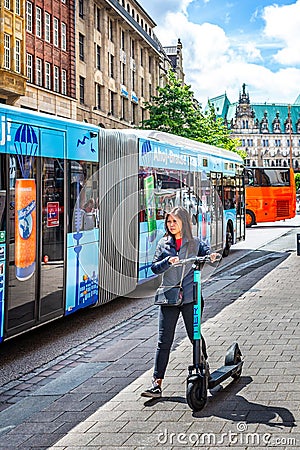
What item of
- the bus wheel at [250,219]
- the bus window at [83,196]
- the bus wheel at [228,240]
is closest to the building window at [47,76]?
the bus wheel at [250,219]

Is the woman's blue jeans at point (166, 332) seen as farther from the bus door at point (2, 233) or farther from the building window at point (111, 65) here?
the building window at point (111, 65)

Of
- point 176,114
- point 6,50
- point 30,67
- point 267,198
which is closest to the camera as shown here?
point 6,50

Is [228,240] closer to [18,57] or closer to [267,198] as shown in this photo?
[267,198]

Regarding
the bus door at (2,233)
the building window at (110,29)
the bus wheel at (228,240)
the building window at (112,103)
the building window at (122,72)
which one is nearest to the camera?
the bus door at (2,233)

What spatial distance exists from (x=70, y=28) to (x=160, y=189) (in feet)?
123

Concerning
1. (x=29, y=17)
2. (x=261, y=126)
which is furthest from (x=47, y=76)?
(x=261, y=126)

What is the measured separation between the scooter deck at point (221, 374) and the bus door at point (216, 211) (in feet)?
41.4

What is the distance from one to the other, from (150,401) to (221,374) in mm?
696

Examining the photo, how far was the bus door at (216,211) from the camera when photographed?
789 inches

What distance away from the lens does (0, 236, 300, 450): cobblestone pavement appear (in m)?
5.68

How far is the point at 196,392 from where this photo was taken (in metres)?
6.34

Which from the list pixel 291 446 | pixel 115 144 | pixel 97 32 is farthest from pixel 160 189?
pixel 97 32

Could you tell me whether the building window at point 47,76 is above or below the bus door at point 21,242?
above

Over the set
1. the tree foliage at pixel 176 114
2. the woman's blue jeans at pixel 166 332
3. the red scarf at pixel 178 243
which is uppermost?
the tree foliage at pixel 176 114
